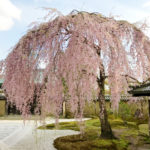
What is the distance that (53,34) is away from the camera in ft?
20.5

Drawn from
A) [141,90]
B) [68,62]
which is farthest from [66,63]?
[141,90]

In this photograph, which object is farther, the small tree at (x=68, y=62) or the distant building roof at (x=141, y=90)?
the distant building roof at (x=141, y=90)

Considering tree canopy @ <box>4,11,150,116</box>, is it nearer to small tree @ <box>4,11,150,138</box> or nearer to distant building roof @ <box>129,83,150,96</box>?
small tree @ <box>4,11,150,138</box>

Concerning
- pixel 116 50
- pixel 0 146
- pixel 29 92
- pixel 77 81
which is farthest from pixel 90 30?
pixel 0 146

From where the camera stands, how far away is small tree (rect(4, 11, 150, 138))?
5547mm

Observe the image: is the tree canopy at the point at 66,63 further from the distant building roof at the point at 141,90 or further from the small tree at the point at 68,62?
the distant building roof at the point at 141,90

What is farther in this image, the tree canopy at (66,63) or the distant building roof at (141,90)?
the distant building roof at (141,90)

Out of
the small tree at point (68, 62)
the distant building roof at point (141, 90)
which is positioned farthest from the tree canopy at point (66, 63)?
the distant building roof at point (141, 90)

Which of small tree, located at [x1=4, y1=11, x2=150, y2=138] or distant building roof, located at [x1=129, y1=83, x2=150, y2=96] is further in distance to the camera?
distant building roof, located at [x1=129, y1=83, x2=150, y2=96]

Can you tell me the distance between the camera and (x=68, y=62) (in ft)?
18.3

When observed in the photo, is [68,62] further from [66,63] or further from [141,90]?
[141,90]

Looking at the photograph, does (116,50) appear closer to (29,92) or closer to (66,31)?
(66,31)

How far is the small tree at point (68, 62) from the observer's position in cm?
555

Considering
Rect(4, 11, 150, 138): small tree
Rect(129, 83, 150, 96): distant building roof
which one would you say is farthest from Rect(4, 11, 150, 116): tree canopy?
Rect(129, 83, 150, 96): distant building roof
